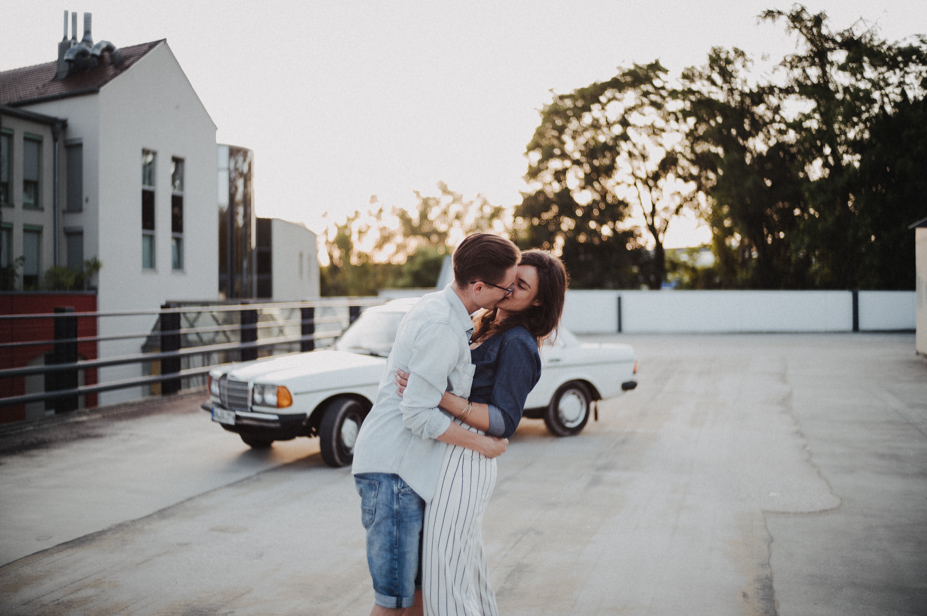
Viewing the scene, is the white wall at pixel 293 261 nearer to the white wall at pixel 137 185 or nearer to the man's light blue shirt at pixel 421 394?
the white wall at pixel 137 185

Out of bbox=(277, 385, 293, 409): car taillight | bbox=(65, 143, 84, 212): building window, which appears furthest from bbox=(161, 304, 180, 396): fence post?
bbox=(65, 143, 84, 212): building window

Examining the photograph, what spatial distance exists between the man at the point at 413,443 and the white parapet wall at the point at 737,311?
28.9 meters

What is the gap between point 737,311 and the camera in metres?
33.0

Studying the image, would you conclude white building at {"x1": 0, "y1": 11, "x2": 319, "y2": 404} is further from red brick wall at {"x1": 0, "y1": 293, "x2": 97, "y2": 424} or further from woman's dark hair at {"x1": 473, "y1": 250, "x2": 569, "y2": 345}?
woman's dark hair at {"x1": 473, "y1": 250, "x2": 569, "y2": 345}

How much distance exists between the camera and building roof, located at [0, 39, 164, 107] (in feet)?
91.7

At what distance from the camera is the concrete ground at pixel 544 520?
13.6 feet

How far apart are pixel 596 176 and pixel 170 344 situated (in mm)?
34650

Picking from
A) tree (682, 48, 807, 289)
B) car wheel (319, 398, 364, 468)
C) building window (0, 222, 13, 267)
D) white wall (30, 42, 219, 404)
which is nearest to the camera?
car wheel (319, 398, 364, 468)

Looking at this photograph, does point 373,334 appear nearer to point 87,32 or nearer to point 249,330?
point 249,330

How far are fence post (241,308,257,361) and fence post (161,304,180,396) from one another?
1.87 metres

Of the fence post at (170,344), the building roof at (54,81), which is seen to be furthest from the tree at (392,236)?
the fence post at (170,344)

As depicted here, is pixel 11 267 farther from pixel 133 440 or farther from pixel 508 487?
pixel 508 487

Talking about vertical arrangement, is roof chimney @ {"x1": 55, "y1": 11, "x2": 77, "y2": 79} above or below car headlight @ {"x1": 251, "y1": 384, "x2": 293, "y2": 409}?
above

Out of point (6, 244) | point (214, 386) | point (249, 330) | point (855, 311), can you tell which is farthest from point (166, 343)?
point (855, 311)
